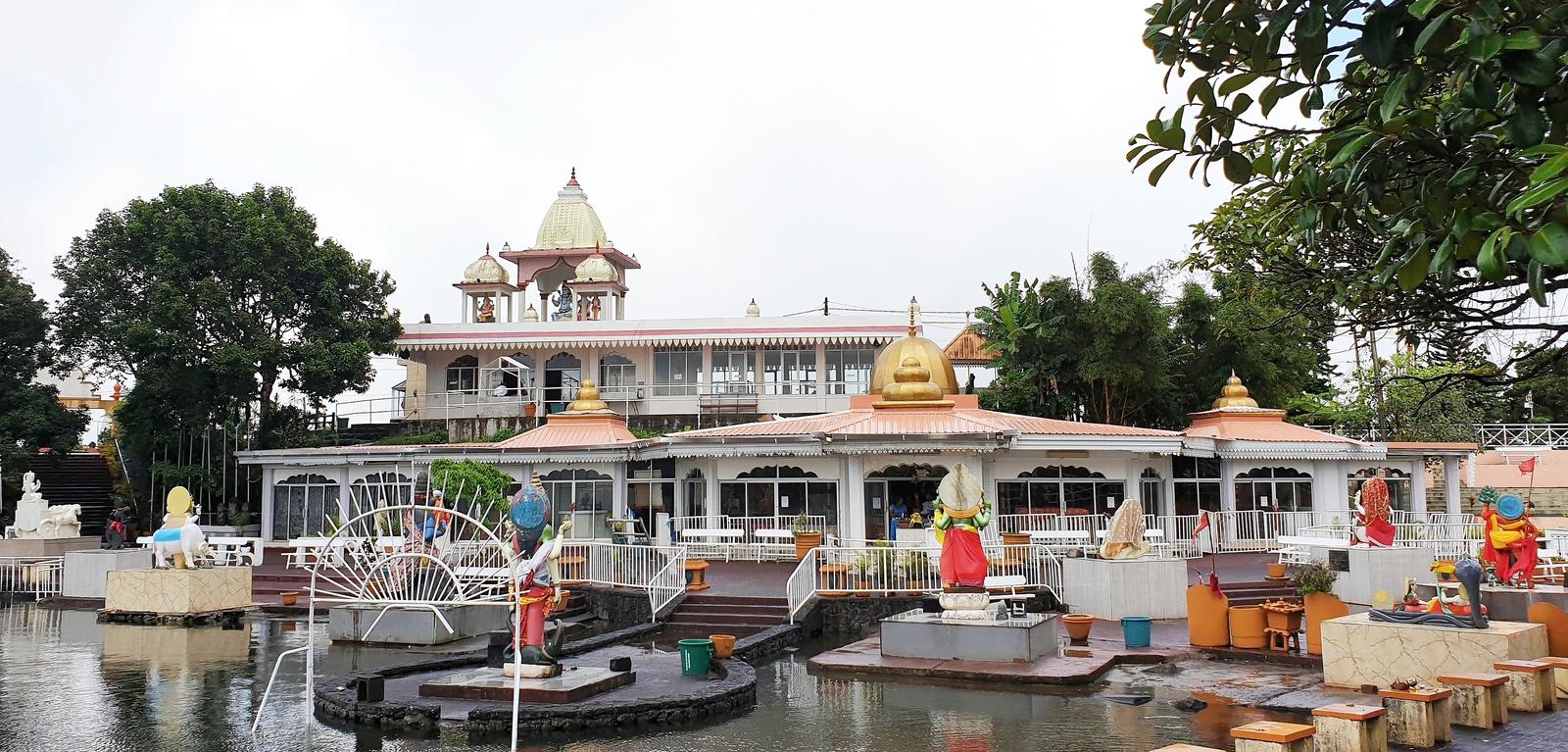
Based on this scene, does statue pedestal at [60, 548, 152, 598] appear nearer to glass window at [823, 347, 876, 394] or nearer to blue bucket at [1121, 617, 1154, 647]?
blue bucket at [1121, 617, 1154, 647]

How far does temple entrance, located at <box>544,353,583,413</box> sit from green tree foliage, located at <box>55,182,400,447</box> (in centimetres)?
602

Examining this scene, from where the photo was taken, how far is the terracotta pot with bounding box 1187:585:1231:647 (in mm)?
14406

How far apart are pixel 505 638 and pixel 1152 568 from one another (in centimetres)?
1023

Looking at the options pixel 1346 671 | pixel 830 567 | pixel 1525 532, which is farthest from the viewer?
pixel 830 567

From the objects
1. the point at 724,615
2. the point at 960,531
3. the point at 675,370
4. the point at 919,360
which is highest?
the point at 675,370

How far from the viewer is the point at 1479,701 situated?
942cm

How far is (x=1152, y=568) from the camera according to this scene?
1761 centimetres

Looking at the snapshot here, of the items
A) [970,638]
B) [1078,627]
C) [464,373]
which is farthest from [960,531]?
[464,373]

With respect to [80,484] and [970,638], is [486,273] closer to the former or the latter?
[80,484]

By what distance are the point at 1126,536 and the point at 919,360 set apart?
409 inches

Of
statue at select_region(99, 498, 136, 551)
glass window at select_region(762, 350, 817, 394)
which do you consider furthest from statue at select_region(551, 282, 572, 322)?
statue at select_region(99, 498, 136, 551)

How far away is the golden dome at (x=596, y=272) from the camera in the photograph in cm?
3888

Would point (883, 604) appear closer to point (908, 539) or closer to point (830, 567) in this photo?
point (830, 567)

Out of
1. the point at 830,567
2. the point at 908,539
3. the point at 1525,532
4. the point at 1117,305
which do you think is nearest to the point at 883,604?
the point at 830,567
